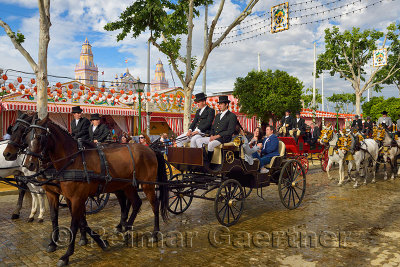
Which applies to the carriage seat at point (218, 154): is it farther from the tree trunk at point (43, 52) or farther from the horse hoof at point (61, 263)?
the tree trunk at point (43, 52)

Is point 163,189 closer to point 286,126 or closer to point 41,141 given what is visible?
point 41,141

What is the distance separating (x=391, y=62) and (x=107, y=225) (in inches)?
1298

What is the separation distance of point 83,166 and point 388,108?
3763cm

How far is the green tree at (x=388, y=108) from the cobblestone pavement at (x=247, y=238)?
1175 inches

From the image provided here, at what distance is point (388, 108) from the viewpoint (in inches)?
1363

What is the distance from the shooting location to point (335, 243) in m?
5.35

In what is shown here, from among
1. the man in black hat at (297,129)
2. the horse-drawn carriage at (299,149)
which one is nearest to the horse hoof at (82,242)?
the horse-drawn carriage at (299,149)

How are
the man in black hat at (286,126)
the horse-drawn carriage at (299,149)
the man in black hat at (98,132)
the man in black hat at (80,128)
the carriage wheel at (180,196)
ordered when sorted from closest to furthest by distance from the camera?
the carriage wheel at (180,196), the man in black hat at (80,128), the man in black hat at (98,132), the horse-drawn carriage at (299,149), the man in black hat at (286,126)

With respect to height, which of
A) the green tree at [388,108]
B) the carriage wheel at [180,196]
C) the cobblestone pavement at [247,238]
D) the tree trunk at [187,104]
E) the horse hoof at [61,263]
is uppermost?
the green tree at [388,108]

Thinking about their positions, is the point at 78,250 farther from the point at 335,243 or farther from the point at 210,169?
the point at 335,243

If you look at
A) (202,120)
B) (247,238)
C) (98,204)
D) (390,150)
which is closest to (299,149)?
(390,150)

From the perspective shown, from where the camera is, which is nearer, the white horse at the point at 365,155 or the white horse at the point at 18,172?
the white horse at the point at 18,172

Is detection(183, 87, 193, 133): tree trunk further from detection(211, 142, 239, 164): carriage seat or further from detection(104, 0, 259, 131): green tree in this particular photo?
detection(211, 142, 239, 164): carriage seat

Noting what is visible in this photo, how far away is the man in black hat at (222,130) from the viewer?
6.22m
